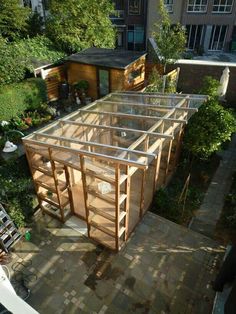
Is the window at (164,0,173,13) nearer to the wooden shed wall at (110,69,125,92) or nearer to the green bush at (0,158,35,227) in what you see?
the wooden shed wall at (110,69,125,92)

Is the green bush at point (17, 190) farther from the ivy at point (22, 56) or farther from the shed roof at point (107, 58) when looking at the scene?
the shed roof at point (107, 58)

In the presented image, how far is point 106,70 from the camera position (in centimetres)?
1529

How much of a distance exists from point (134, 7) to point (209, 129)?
22.0 meters

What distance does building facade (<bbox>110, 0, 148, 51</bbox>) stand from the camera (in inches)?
1028

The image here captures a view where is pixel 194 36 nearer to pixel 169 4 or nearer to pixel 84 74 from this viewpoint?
pixel 169 4

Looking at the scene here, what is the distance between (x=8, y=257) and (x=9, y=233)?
2.61ft

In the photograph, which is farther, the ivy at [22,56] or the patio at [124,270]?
the ivy at [22,56]

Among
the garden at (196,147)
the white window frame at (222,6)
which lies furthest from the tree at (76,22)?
the white window frame at (222,6)

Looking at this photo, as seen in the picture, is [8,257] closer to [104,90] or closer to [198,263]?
[198,263]

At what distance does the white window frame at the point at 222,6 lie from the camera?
1016 inches

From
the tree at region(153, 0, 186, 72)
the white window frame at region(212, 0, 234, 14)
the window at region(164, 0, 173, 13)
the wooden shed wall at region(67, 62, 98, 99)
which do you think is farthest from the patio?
the white window frame at region(212, 0, 234, 14)

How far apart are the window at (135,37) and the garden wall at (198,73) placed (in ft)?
43.3

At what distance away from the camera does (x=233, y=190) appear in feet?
35.8

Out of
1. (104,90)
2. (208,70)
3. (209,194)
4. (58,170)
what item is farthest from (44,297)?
(208,70)
